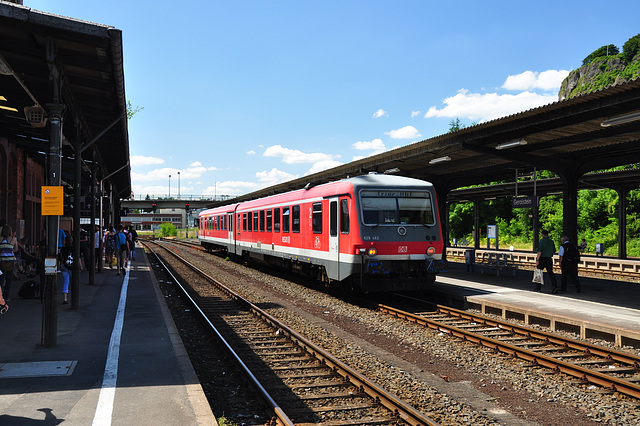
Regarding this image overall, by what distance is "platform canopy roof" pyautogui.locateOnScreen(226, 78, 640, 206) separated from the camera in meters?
9.98

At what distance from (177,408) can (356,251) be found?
23.4 ft

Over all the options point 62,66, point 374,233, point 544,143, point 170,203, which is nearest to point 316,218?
point 374,233

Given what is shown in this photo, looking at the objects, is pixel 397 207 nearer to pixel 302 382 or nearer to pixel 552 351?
pixel 552 351

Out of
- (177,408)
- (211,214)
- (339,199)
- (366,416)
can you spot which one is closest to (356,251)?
(339,199)

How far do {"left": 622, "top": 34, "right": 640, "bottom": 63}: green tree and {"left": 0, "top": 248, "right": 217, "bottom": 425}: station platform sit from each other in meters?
81.8

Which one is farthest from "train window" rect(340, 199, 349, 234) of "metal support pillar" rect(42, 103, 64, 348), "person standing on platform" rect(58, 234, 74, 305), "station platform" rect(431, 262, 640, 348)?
"metal support pillar" rect(42, 103, 64, 348)

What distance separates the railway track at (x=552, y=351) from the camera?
21.7 feet

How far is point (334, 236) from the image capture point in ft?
41.9

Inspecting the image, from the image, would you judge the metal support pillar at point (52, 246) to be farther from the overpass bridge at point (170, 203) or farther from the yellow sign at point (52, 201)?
the overpass bridge at point (170, 203)

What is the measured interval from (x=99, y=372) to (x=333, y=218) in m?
7.47

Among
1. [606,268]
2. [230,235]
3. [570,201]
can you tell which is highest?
[570,201]

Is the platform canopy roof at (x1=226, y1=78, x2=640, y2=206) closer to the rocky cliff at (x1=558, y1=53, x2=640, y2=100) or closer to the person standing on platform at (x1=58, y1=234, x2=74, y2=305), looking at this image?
the person standing on platform at (x1=58, y1=234, x2=74, y2=305)

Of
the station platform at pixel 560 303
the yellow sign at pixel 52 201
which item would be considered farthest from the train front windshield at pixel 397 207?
the yellow sign at pixel 52 201

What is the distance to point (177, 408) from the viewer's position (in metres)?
5.09
